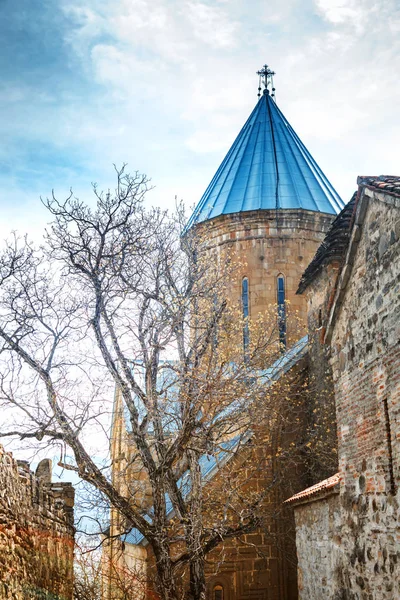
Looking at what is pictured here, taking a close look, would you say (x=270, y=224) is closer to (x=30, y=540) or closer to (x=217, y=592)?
(x=217, y=592)

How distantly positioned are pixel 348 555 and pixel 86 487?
4.78 meters

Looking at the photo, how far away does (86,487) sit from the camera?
1084 centimetres

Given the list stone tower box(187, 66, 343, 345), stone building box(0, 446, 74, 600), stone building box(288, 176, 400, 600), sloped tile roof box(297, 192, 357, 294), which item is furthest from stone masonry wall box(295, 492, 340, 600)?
stone tower box(187, 66, 343, 345)

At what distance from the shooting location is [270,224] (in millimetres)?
18828

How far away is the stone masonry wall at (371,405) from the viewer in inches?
267

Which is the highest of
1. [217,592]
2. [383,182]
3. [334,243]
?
[334,243]

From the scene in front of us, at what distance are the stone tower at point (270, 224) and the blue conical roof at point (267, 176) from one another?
0.03 meters

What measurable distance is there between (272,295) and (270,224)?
2094 millimetres

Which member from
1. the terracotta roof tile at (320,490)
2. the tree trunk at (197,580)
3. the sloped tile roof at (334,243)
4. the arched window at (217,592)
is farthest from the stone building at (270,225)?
the terracotta roof tile at (320,490)

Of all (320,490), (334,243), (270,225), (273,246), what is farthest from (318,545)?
(270,225)

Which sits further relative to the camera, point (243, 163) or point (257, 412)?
point (243, 163)

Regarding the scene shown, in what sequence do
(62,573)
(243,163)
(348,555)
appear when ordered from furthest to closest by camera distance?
(243,163) → (62,573) → (348,555)

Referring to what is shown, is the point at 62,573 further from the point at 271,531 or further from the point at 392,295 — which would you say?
the point at 271,531

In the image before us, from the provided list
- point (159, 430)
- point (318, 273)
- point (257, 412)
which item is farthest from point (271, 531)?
point (318, 273)
